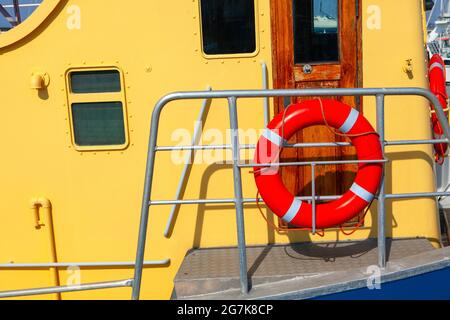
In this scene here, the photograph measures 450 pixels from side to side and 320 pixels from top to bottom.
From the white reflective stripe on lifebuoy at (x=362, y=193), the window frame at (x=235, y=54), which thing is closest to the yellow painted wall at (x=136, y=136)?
the window frame at (x=235, y=54)

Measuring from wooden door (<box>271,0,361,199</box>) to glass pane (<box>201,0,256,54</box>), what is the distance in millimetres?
168

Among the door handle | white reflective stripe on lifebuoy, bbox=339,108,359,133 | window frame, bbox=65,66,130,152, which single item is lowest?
the door handle

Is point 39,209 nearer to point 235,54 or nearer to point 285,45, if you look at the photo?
point 235,54

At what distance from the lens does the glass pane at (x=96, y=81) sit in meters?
2.95

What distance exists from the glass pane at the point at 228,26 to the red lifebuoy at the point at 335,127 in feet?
2.47

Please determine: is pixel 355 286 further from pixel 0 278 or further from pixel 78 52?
pixel 0 278

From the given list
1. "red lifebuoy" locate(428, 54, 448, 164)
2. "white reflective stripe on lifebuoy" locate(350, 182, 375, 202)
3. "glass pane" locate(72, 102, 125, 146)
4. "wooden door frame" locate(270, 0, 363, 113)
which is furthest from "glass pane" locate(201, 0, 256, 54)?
"red lifebuoy" locate(428, 54, 448, 164)

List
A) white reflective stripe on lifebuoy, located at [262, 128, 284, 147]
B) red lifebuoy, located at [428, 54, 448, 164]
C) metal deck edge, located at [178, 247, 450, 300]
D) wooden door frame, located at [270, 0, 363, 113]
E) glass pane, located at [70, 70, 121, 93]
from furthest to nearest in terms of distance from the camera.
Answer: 1. red lifebuoy, located at [428, 54, 448, 164]
2. glass pane, located at [70, 70, 121, 93]
3. wooden door frame, located at [270, 0, 363, 113]
4. white reflective stripe on lifebuoy, located at [262, 128, 284, 147]
5. metal deck edge, located at [178, 247, 450, 300]

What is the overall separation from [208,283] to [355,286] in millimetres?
880

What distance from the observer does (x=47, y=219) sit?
3045 mm

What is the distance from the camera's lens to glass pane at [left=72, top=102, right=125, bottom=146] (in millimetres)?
2990

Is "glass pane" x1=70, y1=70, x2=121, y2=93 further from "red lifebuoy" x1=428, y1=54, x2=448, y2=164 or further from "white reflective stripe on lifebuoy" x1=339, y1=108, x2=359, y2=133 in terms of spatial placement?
"red lifebuoy" x1=428, y1=54, x2=448, y2=164
